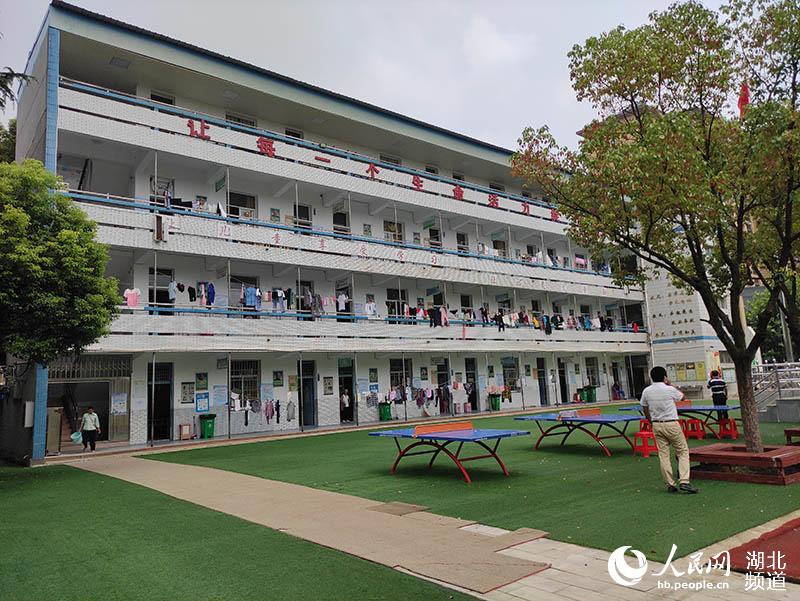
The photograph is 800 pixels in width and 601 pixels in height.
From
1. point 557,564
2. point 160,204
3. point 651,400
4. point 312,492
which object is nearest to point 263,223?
point 160,204

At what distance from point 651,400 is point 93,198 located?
1725 centimetres

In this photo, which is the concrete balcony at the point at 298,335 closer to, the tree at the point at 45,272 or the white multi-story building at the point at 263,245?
the white multi-story building at the point at 263,245

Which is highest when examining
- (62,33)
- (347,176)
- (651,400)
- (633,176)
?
(62,33)

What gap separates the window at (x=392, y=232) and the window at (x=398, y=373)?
584 centimetres

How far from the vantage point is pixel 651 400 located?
8.18 metres

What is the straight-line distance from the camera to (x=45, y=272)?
11.6m

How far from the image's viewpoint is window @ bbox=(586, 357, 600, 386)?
35.8m

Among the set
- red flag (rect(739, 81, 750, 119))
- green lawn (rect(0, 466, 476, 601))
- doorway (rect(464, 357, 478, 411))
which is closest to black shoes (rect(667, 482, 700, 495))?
green lawn (rect(0, 466, 476, 601))

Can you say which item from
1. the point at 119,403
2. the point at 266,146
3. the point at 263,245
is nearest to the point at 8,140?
the point at 266,146

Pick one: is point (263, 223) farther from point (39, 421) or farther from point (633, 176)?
point (633, 176)

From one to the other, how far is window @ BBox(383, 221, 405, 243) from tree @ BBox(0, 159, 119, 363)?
1636cm

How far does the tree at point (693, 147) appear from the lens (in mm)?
9070

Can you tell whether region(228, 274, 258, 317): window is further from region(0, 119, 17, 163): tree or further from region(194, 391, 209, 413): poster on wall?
region(0, 119, 17, 163): tree

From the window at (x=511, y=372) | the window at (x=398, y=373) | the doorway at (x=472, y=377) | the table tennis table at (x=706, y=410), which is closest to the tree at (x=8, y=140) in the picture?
the window at (x=398, y=373)
